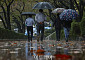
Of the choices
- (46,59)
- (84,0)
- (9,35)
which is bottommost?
(9,35)

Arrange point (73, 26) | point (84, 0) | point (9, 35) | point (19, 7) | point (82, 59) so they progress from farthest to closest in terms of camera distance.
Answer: point (19, 7) → point (9, 35) → point (73, 26) → point (84, 0) → point (82, 59)

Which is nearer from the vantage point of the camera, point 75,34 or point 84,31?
point 84,31

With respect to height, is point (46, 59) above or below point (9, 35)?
above

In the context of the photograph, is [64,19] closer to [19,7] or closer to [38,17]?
[38,17]

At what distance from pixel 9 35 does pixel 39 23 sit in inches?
516

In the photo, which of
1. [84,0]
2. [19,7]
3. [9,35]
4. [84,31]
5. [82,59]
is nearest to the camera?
[82,59]

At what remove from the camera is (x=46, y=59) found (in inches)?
217

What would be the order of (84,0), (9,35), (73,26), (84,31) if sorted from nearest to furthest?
(84,31) < (84,0) < (73,26) < (9,35)

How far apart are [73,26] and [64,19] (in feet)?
34.7

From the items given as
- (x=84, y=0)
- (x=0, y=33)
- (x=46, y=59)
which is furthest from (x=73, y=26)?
(x=46, y=59)

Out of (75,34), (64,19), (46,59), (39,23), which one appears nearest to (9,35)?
(75,34)

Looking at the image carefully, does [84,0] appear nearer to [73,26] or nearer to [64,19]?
[73,26]

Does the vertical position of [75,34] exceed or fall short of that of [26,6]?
it falls short

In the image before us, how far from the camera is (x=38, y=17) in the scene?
15.2m
